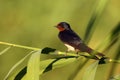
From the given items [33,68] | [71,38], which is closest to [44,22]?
[71,38]

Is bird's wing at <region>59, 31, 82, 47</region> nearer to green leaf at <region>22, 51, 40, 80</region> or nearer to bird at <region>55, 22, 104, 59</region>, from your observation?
bird at <region>55, 22, 104, 59</region>

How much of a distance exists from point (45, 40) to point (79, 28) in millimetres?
238

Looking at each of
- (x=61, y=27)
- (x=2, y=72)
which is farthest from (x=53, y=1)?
(x=61, y=27)

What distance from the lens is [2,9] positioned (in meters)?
4.12

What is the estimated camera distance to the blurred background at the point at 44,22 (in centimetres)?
367

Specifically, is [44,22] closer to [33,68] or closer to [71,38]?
[71,38]

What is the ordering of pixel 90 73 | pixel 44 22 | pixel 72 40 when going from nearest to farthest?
pixel 90 73, pixel 72 40, pixel 44 22

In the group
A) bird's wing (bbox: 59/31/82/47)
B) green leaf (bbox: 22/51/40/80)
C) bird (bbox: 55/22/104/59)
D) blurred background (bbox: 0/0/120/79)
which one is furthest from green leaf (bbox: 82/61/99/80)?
blurred background (bbox: 0/0/120/79)

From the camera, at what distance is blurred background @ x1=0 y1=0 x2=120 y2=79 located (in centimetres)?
367

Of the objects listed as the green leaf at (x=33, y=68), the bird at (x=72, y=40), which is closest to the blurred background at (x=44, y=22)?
the bird at (x=72, y=40)

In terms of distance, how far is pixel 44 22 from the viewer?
391 centimetres

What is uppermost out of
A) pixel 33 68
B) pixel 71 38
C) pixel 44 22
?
pixel 33 68

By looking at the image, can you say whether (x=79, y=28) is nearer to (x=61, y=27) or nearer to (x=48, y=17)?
(x=48, y=17)

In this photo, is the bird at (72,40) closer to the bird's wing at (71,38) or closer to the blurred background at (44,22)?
the bird's wing at (71,38)
